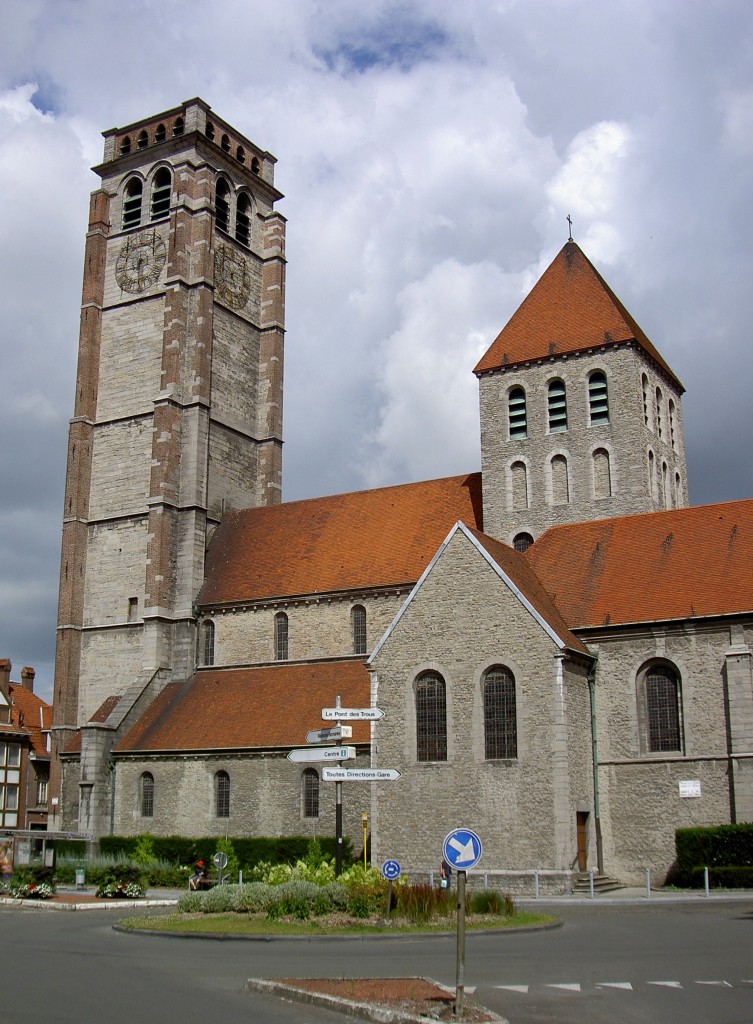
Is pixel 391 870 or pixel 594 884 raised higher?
pixel 391 870

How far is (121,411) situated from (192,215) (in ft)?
30.6

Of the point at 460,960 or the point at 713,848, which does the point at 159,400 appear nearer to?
the point at 713,848

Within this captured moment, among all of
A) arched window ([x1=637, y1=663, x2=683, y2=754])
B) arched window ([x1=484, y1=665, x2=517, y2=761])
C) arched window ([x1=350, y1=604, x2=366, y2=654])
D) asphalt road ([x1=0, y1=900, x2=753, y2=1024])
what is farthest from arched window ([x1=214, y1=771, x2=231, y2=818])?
asphalt road ([x1=0, y1=900, x2=753, y2=1024])

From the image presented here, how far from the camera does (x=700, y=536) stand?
3203cm

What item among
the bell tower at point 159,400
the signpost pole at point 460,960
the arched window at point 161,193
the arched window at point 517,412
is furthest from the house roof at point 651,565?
the arched window at point 161,193

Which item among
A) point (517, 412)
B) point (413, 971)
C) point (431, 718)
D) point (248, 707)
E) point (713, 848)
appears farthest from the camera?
point (517, 412)

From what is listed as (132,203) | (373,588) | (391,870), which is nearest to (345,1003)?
(391,870)

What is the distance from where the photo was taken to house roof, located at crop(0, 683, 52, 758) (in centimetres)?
6354

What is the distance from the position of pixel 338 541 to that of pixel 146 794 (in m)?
11.5

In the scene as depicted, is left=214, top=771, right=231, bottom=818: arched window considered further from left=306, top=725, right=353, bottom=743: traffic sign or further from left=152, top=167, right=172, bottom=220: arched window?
left=152, top=167, right=172, bottom=220: arched window

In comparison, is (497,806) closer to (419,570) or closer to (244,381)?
(419,570)

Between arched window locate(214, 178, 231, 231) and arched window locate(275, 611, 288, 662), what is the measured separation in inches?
780

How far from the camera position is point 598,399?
3862 cm

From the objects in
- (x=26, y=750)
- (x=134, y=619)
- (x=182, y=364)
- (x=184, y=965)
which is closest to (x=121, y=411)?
(x=182, y=364)
